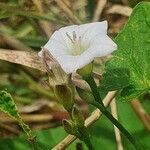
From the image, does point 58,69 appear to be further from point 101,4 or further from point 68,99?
point 101,4

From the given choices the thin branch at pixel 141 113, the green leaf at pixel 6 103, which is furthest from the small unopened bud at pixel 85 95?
the thin branch at pixel 141 113

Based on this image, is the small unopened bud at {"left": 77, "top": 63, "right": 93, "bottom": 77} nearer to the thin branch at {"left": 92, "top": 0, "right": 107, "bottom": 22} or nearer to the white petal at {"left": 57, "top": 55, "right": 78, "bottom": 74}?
the white petal at {"left": 57, "top": 55, "right": 78, "bottom": 74}

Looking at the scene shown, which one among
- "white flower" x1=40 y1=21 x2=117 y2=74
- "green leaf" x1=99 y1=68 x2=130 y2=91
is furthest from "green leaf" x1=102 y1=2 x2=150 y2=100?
"white flower" x1=40 y1=21 x2=117 y2=74

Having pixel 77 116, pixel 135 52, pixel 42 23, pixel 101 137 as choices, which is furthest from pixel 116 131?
pixel 42 23

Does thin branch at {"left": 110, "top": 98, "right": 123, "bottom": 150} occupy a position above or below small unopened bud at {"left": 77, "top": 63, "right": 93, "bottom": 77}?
below

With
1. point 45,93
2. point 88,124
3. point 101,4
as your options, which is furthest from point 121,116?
point 101,4

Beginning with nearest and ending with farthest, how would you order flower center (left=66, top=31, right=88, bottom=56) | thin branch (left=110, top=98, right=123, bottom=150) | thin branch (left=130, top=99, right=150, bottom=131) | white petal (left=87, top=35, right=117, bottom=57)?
white petal (left=87, top=35, right=117, bottom=57), flower center (left=66, top=31, right=88, bottom=56), thin branch (left=110, top=98, right=123, bottom=150), thin branch (left=130, top=99, right=150, bottom=131)
